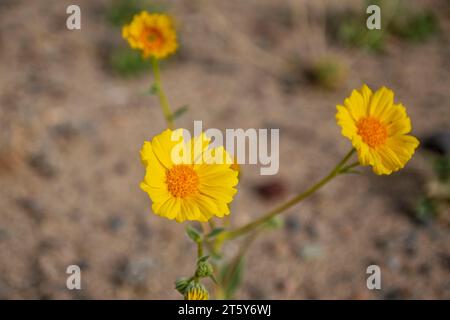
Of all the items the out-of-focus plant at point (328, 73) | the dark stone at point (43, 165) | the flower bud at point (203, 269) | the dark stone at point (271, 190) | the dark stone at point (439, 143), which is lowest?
the flower bud at point (203, 269)

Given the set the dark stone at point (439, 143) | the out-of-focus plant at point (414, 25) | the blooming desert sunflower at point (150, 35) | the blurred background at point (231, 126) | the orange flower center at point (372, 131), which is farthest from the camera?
the out-of-focus plant at point (414, 25)

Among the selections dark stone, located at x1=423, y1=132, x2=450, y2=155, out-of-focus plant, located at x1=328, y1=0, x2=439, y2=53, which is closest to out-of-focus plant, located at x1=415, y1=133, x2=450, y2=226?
dark stone, located at x1=423, y1=132, x2=450, y2=155

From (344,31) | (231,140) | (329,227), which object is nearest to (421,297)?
(329,227)

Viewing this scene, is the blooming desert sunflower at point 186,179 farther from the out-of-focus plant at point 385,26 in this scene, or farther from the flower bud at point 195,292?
the out-of-focus plant at point 385,26

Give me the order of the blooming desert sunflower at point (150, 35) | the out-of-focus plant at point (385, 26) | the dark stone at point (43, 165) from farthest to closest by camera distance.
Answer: the out-of-focus plant at point (385, 26), the dark stone at point (43, 165), the blooming desert sunflower at point (150, 35)

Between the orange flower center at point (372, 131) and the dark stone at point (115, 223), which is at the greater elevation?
the orange flower center at point (372, 131)

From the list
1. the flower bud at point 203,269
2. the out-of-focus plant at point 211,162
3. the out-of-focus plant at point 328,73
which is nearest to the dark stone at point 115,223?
the out-of-focus plant at point 211,162

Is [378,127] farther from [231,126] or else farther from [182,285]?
[231,126]
